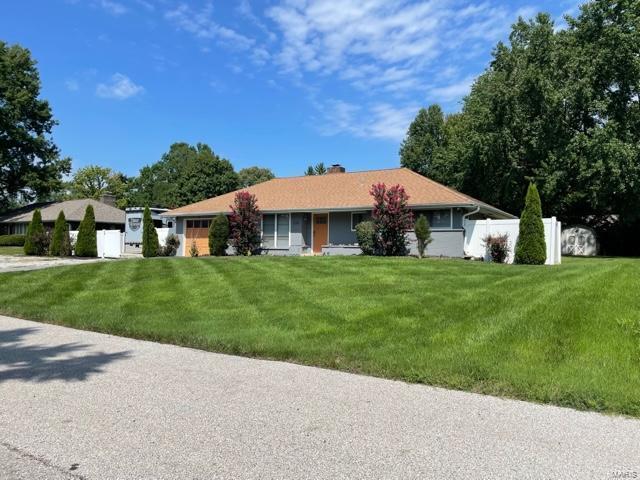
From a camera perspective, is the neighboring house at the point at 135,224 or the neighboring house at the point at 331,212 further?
the neighboring house at the point at 135,224

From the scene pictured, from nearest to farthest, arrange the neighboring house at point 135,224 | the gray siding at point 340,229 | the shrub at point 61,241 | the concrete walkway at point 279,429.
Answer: the concrete walkway at point 279,429 < the gray siding at point 340,229 < the shrub at point 61,241 < the neighboring house at point 135,224

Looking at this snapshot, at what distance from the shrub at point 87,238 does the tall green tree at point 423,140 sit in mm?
31207

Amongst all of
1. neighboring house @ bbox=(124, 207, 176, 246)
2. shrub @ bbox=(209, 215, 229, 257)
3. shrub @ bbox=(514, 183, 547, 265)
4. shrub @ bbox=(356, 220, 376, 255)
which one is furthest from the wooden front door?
neighboring house @ bbox=(124, 207, 176, 246)

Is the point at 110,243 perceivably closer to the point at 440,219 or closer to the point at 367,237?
the point at 367,237

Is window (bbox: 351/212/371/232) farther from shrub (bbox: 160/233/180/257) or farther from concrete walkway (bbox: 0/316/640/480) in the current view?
concrete walkway (bbox: 0/316/640/480)

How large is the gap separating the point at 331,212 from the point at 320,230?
1.16 m

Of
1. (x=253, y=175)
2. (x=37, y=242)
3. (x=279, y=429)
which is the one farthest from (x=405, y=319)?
(x=253, y=175)

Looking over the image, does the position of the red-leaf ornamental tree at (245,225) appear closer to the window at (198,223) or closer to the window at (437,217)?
the window at (198,223)

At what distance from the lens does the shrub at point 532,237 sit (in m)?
18.0

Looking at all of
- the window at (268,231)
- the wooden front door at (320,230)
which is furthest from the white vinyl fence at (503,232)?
the window at (268,231)

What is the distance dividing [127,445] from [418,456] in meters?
2.16

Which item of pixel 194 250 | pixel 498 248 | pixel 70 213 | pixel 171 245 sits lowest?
pixel 194 250

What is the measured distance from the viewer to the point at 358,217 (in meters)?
23.4

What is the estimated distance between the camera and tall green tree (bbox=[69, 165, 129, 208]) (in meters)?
76.7
